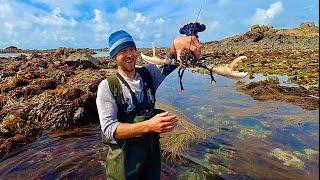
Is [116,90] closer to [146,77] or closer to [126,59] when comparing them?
[126,59]

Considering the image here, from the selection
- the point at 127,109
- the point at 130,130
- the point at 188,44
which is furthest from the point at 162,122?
the point at 188,44

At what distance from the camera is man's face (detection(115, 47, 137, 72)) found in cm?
430

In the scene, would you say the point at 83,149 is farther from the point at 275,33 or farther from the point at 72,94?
the point at 275,33

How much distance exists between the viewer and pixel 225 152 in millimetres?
10383

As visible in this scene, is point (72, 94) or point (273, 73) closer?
point (72, 94)

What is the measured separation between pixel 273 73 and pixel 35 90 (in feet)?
72.7

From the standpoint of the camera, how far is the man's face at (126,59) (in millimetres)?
4301

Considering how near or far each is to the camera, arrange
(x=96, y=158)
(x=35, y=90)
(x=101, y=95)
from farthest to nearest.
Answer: (x=35, y=90), (x=96, y=158), (x=101, y=95)

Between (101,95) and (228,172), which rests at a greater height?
(101,95)

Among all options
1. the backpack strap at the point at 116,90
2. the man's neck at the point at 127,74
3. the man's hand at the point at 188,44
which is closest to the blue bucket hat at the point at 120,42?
the man's neck at the point at 127,74

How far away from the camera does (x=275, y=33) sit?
90438 mm

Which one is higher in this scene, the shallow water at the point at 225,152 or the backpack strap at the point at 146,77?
the backpack strap at the point at 146,77

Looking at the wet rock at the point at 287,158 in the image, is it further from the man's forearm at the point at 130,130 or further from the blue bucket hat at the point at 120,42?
the blue bucket hat at the point at 120,42

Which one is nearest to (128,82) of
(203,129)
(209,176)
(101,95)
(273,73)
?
(101,95)
